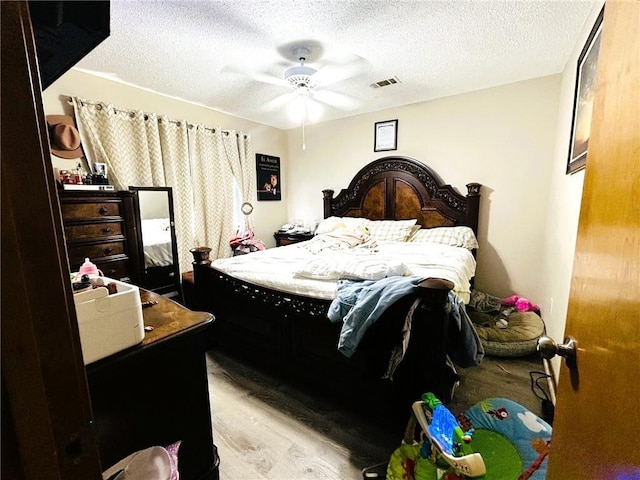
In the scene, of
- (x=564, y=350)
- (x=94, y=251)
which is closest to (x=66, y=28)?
(x=564, y=350)

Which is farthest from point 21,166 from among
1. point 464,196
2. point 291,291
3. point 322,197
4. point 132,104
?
point 322,197

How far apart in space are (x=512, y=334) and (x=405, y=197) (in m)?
1.86

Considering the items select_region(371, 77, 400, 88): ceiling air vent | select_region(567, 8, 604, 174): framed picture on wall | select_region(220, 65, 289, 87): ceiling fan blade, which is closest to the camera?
select_region(567, 8, 604, 174): framed picture on wall

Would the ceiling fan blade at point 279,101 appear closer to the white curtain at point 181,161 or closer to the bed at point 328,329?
the white curtain at point 181,161

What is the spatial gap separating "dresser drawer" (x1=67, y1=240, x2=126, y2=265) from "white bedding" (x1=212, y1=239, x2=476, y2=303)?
1.03m

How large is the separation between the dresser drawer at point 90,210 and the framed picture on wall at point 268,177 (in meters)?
2.06

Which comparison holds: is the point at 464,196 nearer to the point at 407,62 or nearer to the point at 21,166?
the point at 407,62

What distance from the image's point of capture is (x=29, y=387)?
358mm

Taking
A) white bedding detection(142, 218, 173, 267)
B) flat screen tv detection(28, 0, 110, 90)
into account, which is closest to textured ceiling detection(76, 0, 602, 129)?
flat screen tv detection(28, 0, 110, 90)

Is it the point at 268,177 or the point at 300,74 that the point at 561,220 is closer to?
the point at 300,74

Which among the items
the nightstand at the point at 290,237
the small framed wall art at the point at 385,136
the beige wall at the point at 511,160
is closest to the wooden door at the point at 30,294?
the beige wall at the point at 511,160

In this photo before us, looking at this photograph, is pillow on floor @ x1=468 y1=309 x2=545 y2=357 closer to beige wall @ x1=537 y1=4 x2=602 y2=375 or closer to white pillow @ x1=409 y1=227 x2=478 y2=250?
beige wall @ x1=537 y1=4 x2=602 y2=375

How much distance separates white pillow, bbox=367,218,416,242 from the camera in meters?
3.29

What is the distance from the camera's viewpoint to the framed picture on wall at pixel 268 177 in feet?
14.1
